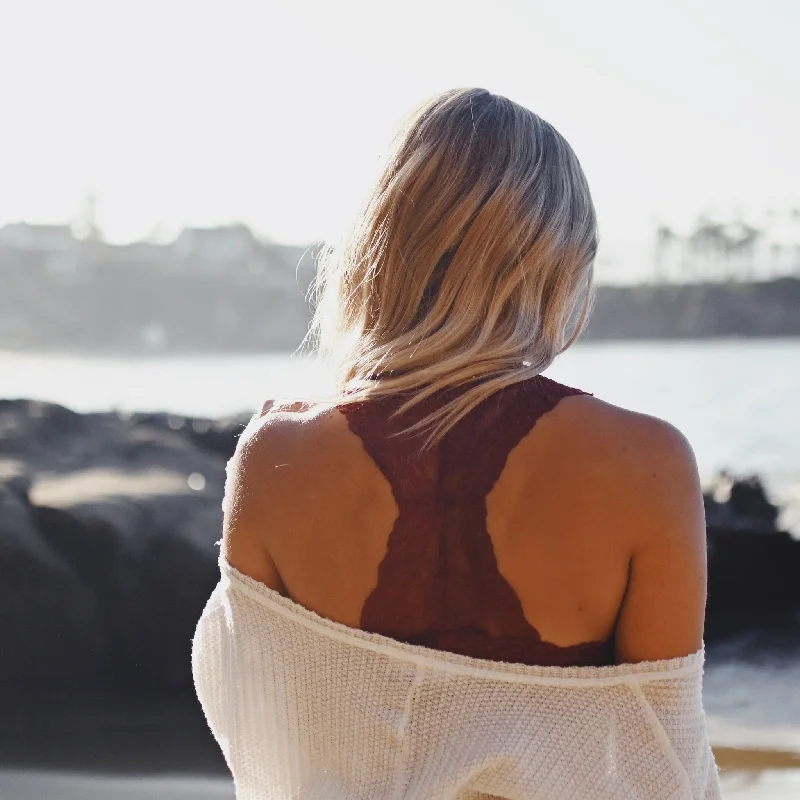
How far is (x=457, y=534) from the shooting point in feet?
3.02

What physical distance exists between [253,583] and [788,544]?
4.66 m

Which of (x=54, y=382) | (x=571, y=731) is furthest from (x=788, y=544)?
(x=54, y=382)

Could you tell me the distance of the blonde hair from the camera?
3.11ft

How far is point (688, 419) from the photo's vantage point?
2220 centimetres

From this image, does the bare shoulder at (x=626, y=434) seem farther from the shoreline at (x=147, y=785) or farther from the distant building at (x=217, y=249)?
the distant building at (x=217, y=249)

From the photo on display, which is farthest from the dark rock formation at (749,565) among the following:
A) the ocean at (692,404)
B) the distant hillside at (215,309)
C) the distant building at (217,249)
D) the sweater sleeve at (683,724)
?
the distant building at (217,249)

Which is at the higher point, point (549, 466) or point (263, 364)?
point (549, 466)

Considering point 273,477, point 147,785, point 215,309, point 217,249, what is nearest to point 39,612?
point 147,785

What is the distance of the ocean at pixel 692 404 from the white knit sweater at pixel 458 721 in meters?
0.26

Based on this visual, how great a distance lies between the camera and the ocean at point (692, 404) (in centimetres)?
284

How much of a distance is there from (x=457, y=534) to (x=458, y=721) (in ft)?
0.61

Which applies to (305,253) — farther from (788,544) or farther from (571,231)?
(788,544)

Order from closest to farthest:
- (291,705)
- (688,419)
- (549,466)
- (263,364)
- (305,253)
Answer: (549,466) < (291,705) < (305,253) < (688,419) < (263,364)

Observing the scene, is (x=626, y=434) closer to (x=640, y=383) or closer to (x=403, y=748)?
(x=403, y=748)
